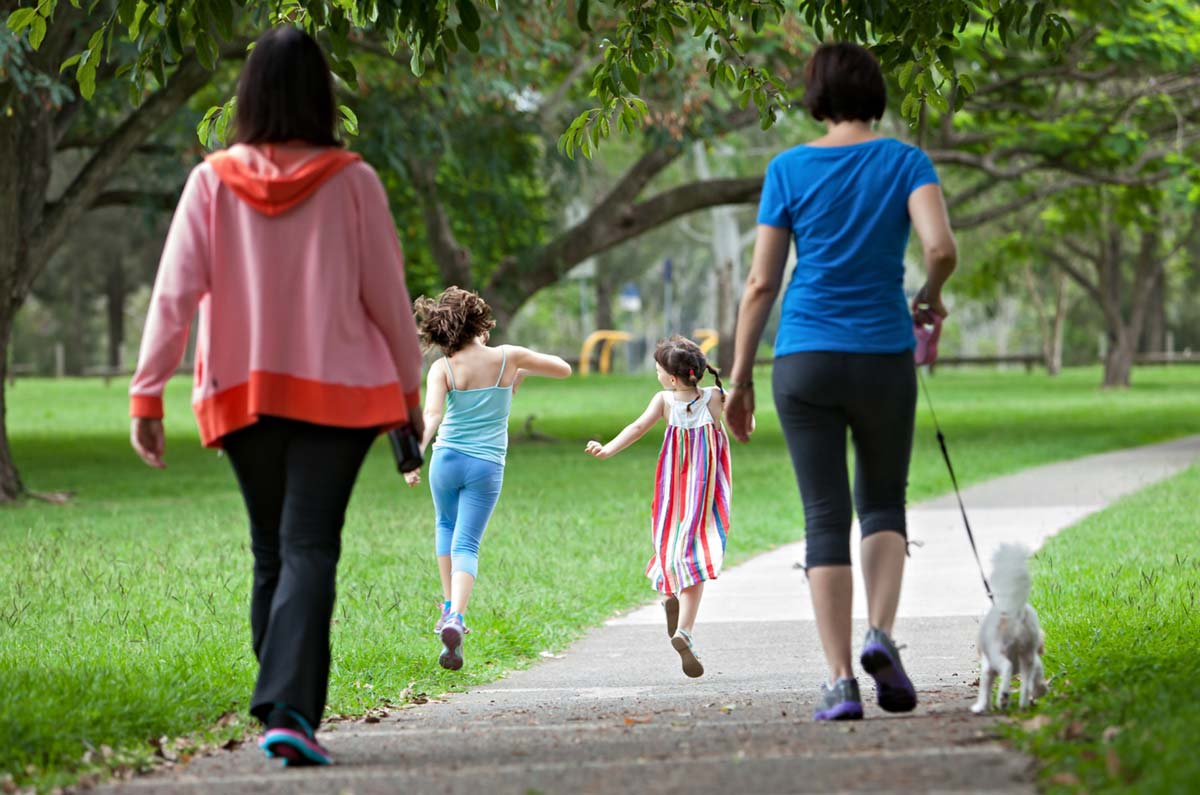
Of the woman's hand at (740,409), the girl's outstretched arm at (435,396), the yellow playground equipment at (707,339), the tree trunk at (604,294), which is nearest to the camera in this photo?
the woman's hand at (740,409)

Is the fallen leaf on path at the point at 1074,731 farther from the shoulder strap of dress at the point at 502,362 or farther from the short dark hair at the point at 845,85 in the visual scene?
the shoulder strap of dress at the point at 502,362

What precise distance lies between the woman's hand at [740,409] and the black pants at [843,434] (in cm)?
14

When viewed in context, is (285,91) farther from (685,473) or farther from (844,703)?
(685,473)

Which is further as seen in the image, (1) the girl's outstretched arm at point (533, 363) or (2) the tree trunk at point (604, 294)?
(2) the tree trunk at point (604, 294)

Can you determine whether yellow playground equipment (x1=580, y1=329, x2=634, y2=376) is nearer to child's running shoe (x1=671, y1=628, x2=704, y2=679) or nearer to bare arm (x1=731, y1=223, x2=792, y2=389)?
child's running shoe (x1=671, y1=628, x2=704, y2=679)

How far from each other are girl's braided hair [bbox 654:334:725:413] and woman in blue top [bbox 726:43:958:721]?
2191 mm

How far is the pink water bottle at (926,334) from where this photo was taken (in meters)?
5.77

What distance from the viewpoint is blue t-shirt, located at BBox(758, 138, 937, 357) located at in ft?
17.6

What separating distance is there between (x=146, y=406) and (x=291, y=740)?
3.29 feet

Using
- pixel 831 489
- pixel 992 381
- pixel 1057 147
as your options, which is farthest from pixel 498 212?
pixel 992 381

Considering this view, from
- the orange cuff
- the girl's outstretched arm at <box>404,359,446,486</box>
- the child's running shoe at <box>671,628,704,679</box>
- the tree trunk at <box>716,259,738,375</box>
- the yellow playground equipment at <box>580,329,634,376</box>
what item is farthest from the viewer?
the yellow playground equipment at <box>580,329,634,376</box>

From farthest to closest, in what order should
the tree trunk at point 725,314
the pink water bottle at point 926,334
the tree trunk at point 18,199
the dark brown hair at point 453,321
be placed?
1. the tree trunk at point 725,314
2. the tree trunk at point 18,199
3. the dark brown hair at point 453,321
4. the pink water bottle at point 926,334

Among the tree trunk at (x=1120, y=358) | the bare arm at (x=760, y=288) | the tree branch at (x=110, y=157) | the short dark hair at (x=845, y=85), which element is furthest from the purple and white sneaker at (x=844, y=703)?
the tree trunk at (x=1120, y=358)

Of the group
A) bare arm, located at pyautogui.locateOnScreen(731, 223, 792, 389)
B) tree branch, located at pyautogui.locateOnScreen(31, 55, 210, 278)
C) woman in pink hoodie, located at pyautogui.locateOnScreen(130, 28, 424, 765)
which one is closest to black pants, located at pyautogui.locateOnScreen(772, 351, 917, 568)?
bare arm, located at pyautogui.locateOnScreen(731, 223, 792, 389)
